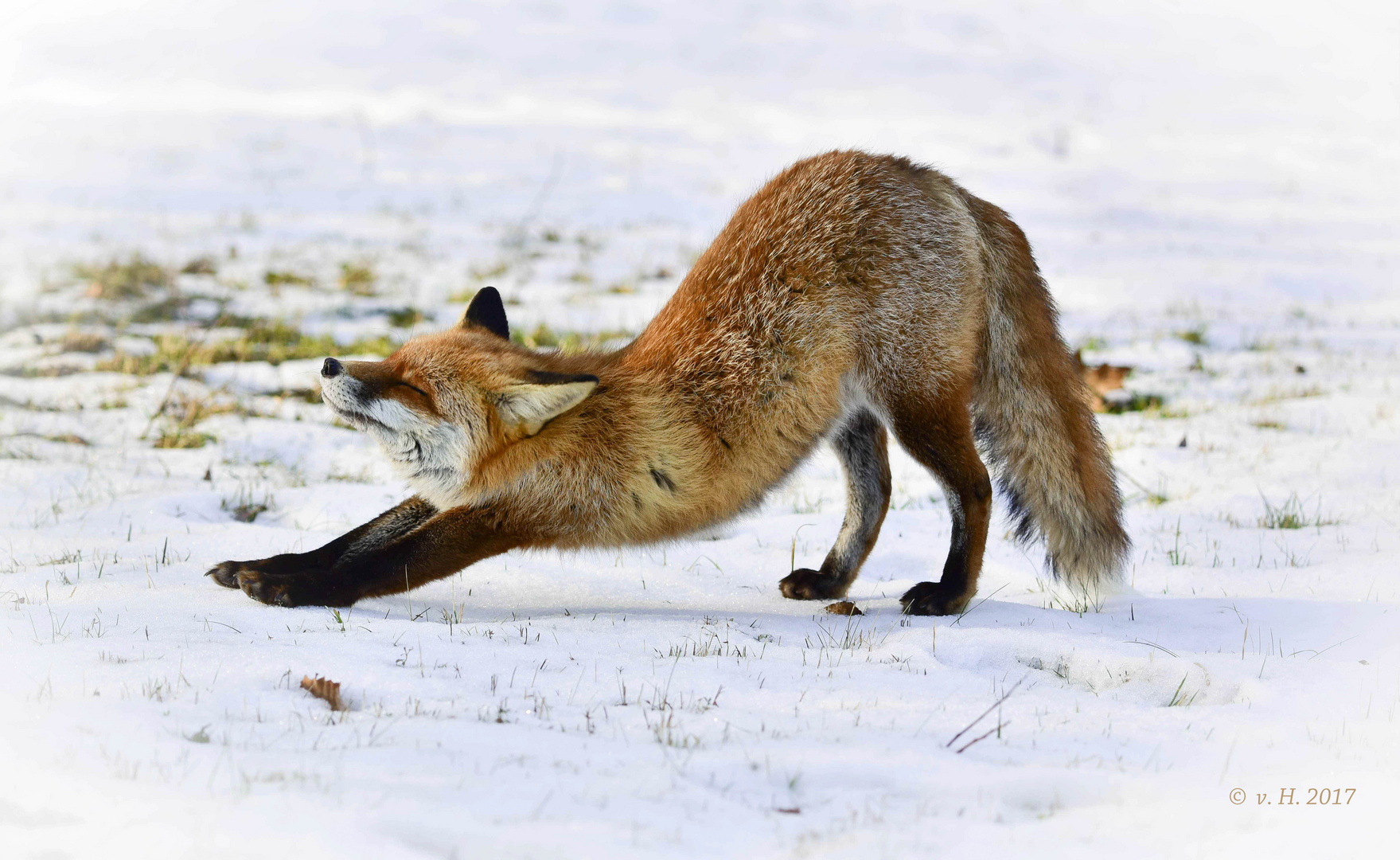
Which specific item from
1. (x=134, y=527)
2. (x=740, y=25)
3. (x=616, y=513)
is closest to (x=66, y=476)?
(x=134, y=527)

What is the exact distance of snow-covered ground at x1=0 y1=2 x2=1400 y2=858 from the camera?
227 centimetres

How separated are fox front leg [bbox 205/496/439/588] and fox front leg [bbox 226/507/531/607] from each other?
1.2 inches

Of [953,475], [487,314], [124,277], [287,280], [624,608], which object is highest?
[287,280]

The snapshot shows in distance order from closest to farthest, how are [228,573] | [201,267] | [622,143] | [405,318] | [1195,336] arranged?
[228,573], [405,318], [1195,336], [201,267], [622,143]

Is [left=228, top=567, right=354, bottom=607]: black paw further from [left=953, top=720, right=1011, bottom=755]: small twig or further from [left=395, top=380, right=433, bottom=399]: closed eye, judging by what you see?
[left=953, top=720, right=1011, bottom=755]: small twig

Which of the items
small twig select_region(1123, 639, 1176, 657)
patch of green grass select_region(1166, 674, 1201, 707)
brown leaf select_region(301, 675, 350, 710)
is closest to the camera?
brown leaf select_region(301, 675, 350, 710)

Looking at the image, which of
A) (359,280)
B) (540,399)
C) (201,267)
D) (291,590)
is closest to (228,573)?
(291,590)

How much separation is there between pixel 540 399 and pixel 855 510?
5.31 ft

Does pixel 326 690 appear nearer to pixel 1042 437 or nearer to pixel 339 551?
pixel 339 551

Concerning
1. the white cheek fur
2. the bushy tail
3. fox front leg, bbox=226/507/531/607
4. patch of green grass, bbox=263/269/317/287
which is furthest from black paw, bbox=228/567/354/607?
patch of green grass, bbox=263/269/317/287

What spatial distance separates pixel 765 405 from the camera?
413cm

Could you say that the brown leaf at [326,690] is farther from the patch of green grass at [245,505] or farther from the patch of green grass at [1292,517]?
the patch of green grass at [1292,517]

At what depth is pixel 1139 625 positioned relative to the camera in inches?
158

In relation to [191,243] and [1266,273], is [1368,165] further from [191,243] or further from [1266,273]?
[191,243]
